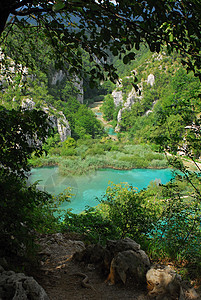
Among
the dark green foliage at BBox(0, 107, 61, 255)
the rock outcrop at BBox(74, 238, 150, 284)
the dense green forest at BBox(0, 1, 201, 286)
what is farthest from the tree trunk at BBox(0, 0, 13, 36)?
the rock outcrop at BBox(74, 238, 150, 284)

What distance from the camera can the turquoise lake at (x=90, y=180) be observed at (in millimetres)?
15133

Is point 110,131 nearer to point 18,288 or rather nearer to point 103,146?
point 103,146

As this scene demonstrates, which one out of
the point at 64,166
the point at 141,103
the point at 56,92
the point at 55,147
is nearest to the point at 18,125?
the point at 64,166

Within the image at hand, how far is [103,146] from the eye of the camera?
2673 cm

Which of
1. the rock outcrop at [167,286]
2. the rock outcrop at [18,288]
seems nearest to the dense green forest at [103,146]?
the rock outcrop at [18,288]

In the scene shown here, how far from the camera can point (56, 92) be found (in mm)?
39312

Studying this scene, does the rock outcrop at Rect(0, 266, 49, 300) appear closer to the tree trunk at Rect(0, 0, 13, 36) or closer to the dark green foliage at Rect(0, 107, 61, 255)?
the dark green foliage at Rect(0, 107, 61, 255)

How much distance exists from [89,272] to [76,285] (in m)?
0.35

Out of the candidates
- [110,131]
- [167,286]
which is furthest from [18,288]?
[110,131]

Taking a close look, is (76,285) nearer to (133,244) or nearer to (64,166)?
(133,244)

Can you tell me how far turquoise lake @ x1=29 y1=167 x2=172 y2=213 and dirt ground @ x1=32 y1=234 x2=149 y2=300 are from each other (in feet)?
34.1

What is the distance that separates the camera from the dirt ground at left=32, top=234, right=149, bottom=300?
7.76ft

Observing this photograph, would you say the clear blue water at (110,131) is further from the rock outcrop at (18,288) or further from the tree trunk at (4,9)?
the tree trunk at (4,9)

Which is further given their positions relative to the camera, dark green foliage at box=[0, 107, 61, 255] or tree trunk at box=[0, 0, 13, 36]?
dark green foliage at box=[0, 107, 61, 255]
